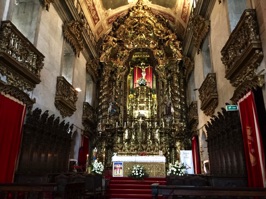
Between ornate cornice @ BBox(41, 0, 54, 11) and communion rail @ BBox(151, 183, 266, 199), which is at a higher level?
ornate cornice @ BBox(41, 0, 54, 11)

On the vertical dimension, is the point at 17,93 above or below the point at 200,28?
below

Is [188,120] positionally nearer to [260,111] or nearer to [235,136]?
[235,136]

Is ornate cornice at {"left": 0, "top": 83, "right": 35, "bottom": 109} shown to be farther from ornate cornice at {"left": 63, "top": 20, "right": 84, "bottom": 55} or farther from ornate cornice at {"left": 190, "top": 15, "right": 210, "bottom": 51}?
ornate cornice at {"left": 190, "top": 15, "right": 210, "bottom": 51}

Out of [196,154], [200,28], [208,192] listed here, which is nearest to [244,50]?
[208,192]

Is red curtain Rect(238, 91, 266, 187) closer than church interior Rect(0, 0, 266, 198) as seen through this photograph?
Yes

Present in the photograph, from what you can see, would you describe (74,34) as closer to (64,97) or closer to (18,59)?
(64,97)

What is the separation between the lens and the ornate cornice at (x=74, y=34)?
39.7 feet

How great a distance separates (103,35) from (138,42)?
288cm

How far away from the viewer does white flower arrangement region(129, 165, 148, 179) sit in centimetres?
1105

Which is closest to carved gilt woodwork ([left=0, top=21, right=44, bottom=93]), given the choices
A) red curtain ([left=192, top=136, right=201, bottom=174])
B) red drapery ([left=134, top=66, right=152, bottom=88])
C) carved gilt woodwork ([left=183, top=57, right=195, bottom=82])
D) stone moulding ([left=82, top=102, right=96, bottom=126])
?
stone moulding ([left=82, top=102, right=96, bottom=126])

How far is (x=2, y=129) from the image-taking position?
6.79 metres

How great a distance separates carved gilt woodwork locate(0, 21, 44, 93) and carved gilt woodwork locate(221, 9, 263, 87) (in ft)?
21.8

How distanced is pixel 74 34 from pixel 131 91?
20.7ft

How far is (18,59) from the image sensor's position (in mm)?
7828
